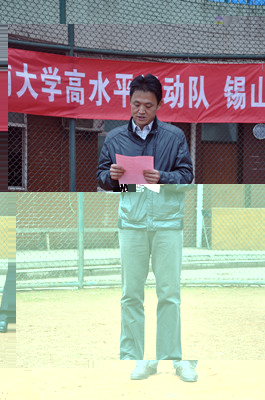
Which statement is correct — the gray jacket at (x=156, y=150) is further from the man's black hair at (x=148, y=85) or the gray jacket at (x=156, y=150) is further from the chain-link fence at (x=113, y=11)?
the chain-link fence at (x=113, y=11)

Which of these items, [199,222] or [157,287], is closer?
[157,287]

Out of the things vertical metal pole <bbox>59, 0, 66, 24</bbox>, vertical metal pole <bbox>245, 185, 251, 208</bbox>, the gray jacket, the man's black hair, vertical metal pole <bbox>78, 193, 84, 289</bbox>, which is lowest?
vertical metal pole <bbox>78, 193, 84, 289</bbox>

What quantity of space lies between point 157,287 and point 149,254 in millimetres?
146

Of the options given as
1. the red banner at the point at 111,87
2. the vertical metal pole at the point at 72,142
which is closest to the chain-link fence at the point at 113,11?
the vertical metal pole at the point at 72,142

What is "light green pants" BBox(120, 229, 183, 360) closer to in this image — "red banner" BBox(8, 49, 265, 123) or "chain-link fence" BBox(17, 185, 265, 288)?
"chain-link fence" BBox(17, 185, 265, 288)

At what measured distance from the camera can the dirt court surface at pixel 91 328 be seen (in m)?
2.64

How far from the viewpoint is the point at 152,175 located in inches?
99.2

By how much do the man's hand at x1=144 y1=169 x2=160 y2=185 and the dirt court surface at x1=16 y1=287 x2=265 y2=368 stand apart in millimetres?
456

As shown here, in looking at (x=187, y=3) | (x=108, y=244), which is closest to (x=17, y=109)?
(x=108, y=244)

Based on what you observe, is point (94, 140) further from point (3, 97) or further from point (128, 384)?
point (128, 384)

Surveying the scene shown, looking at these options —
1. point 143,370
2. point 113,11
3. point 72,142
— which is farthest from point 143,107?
point 113,11

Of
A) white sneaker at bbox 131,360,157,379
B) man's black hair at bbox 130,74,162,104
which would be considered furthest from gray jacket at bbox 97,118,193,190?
white sneaker at bbox 131,360,157,379

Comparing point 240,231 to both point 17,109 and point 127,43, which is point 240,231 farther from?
point 127,43

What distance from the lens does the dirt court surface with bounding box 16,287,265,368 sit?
8.68 feet
